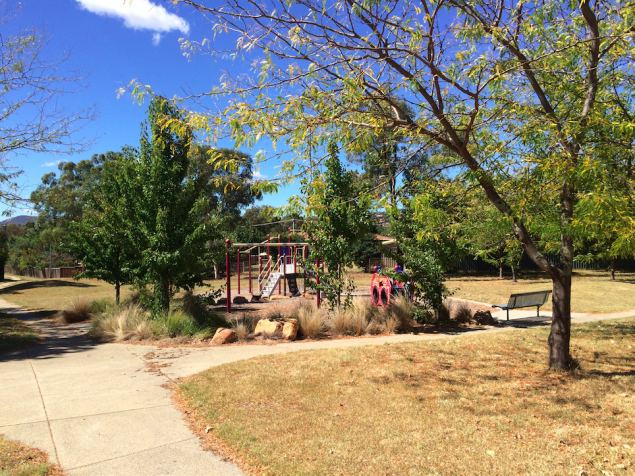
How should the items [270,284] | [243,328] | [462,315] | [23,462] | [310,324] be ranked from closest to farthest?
[23,462] < [243,328] < [310,324] < [462,315] < [270,284]

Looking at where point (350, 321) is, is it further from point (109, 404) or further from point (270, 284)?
point (270, 284)

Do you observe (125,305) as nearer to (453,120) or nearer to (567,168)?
(453,120)

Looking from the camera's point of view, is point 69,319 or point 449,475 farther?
point 69,319

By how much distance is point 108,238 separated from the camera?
1223cm

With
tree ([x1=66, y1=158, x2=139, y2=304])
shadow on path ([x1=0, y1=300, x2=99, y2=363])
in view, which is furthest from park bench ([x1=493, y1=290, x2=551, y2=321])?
shadow on path ([x1=0, y1=300, x2=99, y2=363])

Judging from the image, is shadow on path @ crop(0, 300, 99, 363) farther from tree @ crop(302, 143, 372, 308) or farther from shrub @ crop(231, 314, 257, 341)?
tree @ crop(302, 143, 372, 308)

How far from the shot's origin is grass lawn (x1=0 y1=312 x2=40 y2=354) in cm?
965

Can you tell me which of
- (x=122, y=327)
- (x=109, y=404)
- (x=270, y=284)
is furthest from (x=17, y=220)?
(x=109, y=404)

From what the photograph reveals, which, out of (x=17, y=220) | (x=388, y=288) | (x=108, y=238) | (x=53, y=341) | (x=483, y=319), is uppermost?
(x=17, y=220)

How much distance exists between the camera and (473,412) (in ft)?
16.9

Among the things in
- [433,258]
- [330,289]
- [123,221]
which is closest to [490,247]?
[433,258]

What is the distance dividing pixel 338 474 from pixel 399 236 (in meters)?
9.14

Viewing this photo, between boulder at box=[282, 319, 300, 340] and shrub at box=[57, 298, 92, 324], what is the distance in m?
7.48

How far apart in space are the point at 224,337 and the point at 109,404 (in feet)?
13.9
